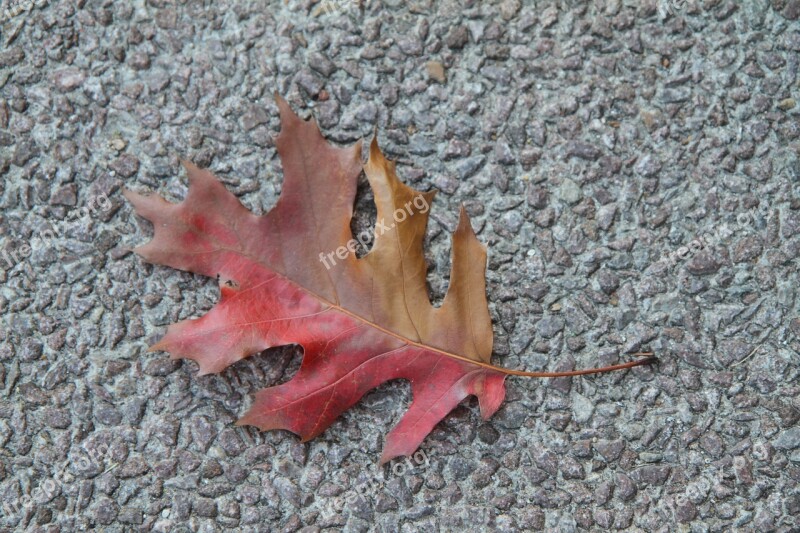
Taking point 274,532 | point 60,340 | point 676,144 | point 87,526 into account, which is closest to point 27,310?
point 60,340

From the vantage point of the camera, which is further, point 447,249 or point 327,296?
point 447,249

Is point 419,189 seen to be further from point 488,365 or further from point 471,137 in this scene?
point 488,365

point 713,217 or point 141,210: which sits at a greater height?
point 141,210

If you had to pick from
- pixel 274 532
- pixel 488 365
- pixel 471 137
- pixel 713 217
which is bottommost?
pixel 274 532
